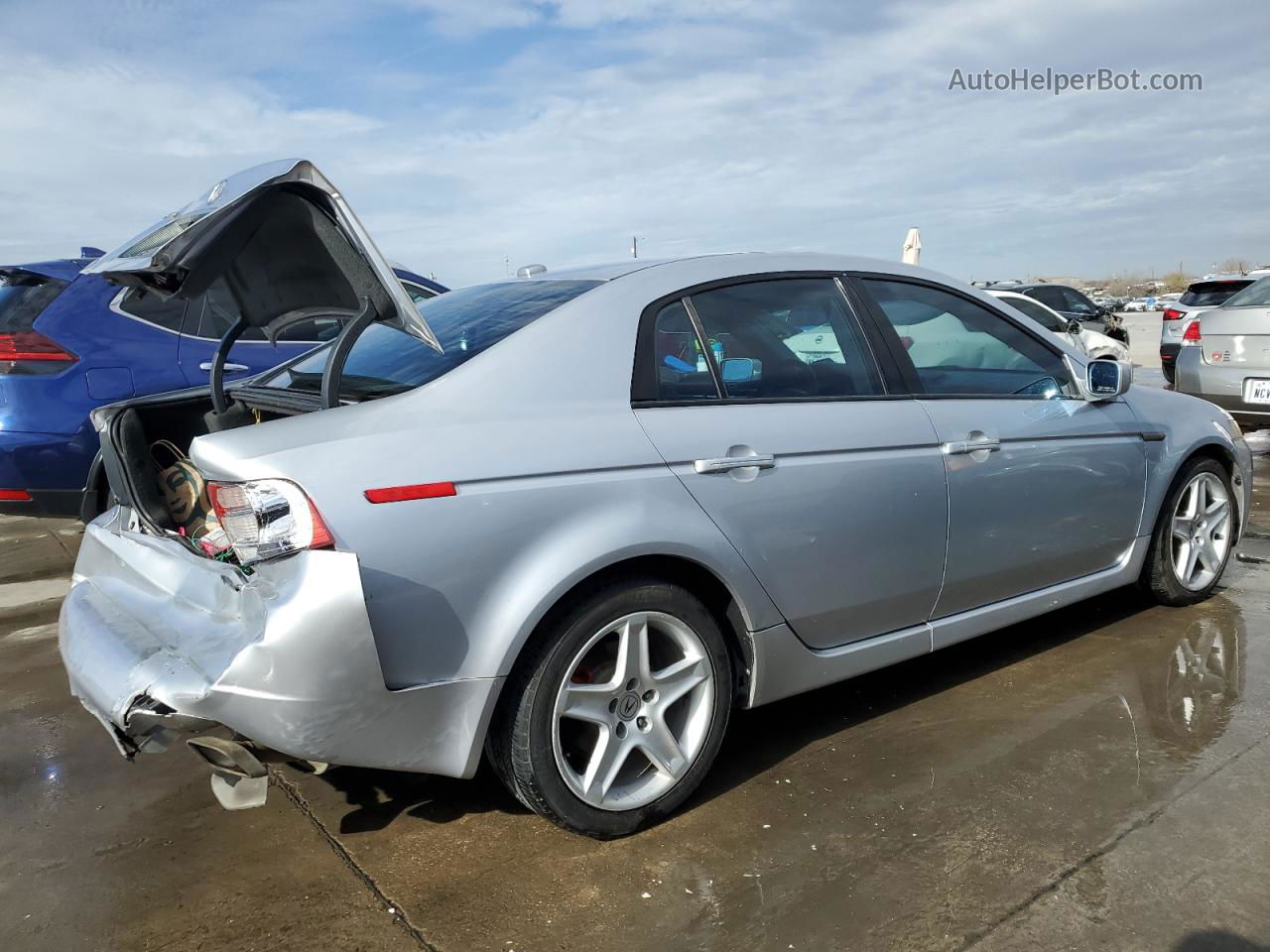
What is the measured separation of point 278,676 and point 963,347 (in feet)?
8.42

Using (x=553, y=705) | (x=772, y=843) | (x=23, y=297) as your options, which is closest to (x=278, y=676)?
(x=553, y=705)

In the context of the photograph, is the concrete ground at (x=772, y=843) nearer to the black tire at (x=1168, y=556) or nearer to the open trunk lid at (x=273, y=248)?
the black tire at (x=1168, y=556)

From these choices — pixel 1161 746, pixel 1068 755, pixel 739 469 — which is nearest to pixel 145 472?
pixel 739 469

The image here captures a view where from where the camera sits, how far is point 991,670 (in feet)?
12.5

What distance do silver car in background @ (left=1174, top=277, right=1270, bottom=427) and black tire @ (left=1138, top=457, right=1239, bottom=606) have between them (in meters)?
3.95

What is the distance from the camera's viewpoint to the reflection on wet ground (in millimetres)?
2291

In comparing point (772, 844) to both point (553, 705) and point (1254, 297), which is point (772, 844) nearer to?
point (553, 705)

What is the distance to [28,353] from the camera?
4.89 metres

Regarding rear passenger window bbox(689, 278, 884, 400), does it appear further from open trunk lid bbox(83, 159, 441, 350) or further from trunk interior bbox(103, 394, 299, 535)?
trunk interior bbox(103, 394, 299, 535)

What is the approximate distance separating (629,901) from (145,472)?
6.25ft

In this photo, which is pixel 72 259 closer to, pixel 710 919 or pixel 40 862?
pixel 40 862

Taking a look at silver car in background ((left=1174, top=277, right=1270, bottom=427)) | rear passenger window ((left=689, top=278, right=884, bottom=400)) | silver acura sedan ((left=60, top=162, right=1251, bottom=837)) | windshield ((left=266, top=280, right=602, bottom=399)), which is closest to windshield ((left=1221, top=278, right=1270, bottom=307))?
silver car in background ((left=1174, top=277, right=1270, bottom=427))

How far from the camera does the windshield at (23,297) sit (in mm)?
4949

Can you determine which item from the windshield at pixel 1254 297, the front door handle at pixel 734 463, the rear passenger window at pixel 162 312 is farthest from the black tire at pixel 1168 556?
the rear passenger window at pixel 162 312
